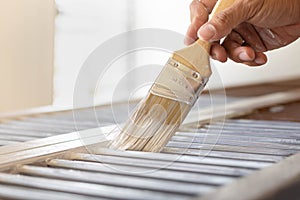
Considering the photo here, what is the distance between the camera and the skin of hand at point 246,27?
3.81 feet

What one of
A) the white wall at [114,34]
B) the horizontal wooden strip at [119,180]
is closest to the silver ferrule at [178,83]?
the horizontal wooden strip at [119,180]

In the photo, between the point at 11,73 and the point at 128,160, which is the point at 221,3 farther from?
the point at 11,73

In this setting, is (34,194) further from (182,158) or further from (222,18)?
(222,18)

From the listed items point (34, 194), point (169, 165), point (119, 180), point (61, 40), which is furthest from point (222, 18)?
point (61, 40)

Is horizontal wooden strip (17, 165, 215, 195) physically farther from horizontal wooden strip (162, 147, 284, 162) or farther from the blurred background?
the blurred background

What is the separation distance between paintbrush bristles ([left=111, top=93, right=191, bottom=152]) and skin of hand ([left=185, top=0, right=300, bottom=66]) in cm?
17

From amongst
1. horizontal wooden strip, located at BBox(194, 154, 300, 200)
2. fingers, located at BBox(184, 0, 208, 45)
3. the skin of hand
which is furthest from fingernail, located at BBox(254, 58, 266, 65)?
horizontal wooden strip, located at BBox(194, 154, 300, 200)

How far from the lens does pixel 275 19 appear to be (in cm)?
135

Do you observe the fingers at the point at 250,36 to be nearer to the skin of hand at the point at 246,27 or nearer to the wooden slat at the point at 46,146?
the skin of hand at the point at 246,27

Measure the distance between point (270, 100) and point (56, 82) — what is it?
0.70 meters

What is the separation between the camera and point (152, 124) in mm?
1059

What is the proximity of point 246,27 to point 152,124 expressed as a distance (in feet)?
1.60

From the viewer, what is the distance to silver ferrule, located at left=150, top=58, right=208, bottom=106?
1.04 meters

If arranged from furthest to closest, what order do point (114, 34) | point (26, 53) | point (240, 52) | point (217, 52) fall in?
point (114, 34) → point (26, 53) → point (240, 52) → point (217, 52)
